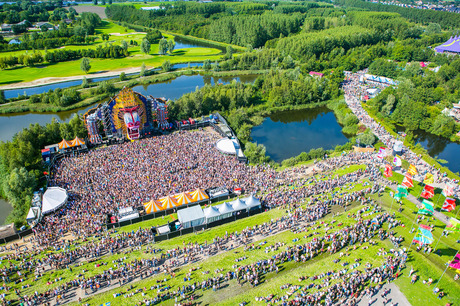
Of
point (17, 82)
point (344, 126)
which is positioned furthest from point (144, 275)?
point (17, 82)

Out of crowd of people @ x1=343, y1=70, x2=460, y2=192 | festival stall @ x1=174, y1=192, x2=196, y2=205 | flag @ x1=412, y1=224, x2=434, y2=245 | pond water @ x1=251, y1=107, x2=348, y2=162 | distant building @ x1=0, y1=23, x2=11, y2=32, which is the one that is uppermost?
distant building @ x1=0, y1=23, x2=11, y2=32

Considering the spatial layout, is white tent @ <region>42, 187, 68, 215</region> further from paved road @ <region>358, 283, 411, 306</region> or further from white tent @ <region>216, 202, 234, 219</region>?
paved road @ <region>358, 283, 411, 306</region>

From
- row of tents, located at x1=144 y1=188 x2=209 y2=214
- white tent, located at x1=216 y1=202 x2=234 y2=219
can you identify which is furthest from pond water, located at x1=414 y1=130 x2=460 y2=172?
row of tents, located at x1=144 y1=188 x2=209 y2=214

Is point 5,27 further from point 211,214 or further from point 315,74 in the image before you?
point 211,214

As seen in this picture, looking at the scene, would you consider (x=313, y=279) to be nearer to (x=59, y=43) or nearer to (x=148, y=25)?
(x=59, y=43)

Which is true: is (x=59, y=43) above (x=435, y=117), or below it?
above

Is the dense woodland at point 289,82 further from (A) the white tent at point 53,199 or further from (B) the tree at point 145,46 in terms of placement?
(B) the tree at point 145,46

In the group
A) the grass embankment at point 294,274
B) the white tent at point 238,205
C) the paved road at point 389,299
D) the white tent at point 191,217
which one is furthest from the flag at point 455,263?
the white tent at point 191,217
